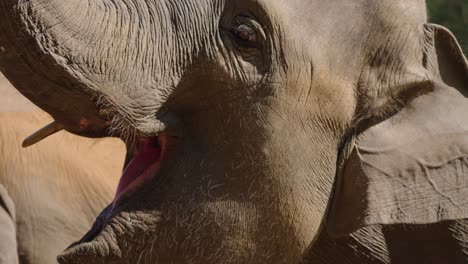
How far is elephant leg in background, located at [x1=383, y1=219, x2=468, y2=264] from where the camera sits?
9.36 ft

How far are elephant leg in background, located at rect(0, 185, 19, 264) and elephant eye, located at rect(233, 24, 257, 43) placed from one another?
261cm

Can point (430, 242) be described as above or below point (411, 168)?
below

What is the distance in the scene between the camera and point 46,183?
558cm

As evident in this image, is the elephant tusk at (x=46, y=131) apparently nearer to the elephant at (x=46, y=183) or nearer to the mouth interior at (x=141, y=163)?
the mouth interior at (x=141, y=163)

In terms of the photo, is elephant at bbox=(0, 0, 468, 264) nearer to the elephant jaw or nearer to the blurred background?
the elephant jaw

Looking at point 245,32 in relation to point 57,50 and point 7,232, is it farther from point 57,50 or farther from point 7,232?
point 7,232

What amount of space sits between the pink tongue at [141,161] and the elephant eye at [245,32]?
27 centimetres

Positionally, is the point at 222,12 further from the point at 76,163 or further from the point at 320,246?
the point at 76,163

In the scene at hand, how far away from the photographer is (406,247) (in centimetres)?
287

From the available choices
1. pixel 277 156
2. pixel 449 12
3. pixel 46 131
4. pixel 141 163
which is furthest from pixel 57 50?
pixel 449 12

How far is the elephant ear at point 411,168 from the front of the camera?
2836 millimetres

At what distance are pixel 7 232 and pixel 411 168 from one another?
2.66 metres

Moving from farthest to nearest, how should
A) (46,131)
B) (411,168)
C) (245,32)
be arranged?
(46,131) < (411,168) < (245,32)

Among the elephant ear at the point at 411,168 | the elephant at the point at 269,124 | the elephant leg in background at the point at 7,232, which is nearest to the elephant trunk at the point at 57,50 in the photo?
the elephant at the point at 269,124
